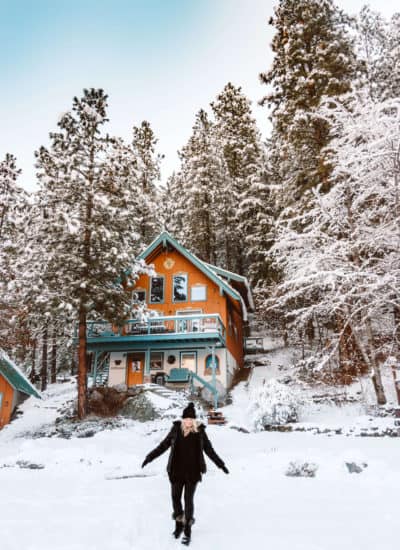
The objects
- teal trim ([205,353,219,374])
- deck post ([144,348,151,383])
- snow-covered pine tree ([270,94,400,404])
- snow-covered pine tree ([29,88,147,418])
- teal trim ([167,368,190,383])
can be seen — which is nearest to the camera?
snow-covered pine tree ([270,94,400,404])

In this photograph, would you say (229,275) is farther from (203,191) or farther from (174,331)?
(203,191)

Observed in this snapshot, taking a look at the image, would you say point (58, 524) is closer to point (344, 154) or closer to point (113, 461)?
point (113, 461)

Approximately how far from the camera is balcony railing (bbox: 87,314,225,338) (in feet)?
74.8

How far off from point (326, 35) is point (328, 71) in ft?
10.2

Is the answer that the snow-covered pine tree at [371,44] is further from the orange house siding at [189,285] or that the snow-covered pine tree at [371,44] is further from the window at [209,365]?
the window at [209,365]

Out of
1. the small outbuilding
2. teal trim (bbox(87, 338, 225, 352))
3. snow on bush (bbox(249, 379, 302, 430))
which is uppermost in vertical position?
teal trim (bbox(87, 338, 225, 352))

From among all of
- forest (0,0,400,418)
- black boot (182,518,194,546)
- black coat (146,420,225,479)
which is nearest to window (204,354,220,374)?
forest (0,0,400,418)

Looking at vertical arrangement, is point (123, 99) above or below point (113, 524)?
above

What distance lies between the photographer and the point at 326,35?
68.0 feet

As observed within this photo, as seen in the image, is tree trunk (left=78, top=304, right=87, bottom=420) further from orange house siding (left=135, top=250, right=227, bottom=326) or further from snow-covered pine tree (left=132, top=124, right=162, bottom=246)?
snow-covered pine tree (left=132, top=124, right=162, bottom=246)

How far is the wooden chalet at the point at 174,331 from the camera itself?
22766mm

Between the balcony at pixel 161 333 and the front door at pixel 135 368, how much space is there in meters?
1.10

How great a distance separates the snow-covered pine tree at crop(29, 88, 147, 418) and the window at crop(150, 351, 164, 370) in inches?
231

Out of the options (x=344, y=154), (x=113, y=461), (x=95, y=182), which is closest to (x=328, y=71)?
(x=344, y=154)
